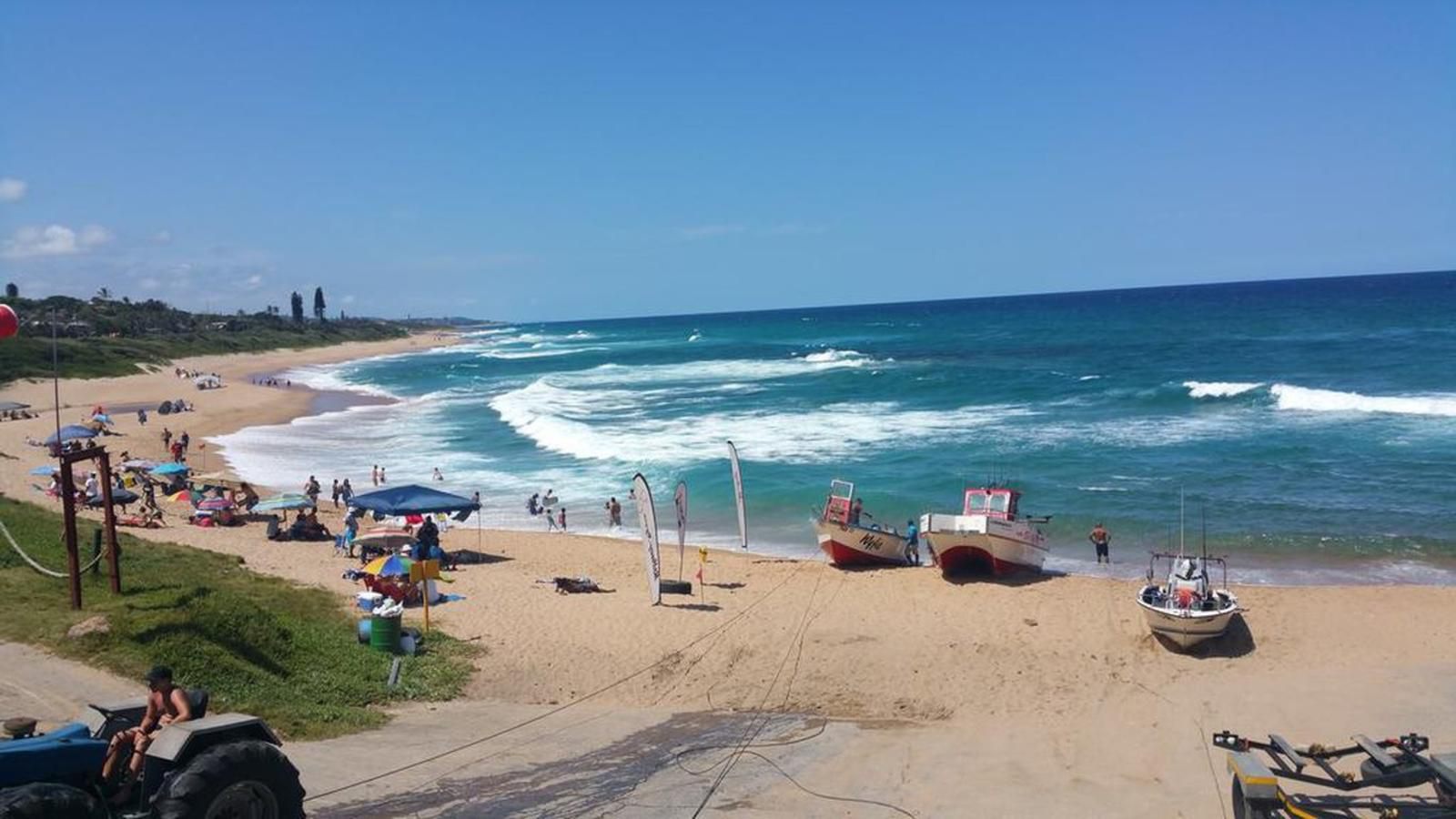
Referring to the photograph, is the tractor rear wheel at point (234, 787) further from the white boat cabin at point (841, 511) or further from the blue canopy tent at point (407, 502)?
the blue canopy tent at point (407, 502)

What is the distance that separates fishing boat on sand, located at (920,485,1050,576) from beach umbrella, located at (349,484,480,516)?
A: 9768 mm

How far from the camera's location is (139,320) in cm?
10569

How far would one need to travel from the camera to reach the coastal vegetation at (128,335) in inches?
2544

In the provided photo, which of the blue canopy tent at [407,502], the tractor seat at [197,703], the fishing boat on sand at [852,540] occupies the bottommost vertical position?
the fishing boat on sand at [852,540]

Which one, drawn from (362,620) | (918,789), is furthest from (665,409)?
(918,789)

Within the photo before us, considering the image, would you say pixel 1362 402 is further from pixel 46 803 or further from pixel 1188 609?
pixel 46 803

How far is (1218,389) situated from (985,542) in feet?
104

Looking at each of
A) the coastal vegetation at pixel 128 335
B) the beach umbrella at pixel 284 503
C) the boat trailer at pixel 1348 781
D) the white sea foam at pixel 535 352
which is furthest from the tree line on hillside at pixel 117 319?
the boat trailer at pixel 1348 781

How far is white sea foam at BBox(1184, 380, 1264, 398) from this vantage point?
149 ft

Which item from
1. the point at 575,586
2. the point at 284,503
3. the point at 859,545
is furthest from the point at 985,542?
the point at 284,503

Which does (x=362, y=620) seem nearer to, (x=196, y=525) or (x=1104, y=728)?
(x=1104, y=728)

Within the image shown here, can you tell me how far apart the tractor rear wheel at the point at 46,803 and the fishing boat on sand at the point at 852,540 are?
632 inches

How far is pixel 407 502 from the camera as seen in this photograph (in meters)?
22.4

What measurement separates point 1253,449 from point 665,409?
86.0ft
